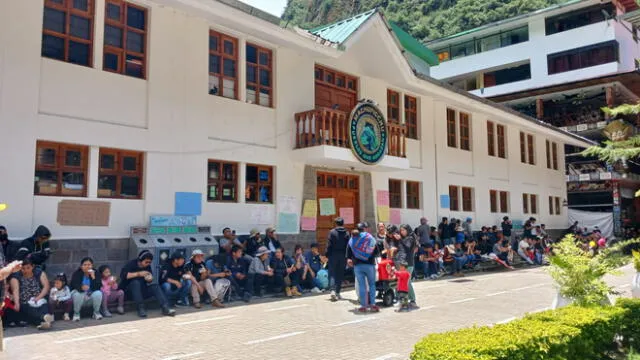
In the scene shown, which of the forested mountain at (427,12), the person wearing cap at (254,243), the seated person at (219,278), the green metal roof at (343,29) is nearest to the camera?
the seated person at (219,278)

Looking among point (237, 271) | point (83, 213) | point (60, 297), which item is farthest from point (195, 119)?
point (60, 297)

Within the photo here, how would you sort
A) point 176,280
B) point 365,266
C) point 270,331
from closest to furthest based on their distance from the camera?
1. point 270,331
2. point 365,266
3. point 176,280

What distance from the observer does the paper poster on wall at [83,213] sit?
9.55 metres

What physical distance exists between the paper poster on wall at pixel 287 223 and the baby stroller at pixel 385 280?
3918 mm

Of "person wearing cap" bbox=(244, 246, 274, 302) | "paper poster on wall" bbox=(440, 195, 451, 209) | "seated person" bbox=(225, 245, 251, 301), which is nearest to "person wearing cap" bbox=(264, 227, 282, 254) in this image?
"person wearing cap" bbox=(244, 246, 274, 302)

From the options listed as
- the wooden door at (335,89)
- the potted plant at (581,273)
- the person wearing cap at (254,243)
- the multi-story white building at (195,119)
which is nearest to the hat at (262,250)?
the person wearing cap at (254,243)

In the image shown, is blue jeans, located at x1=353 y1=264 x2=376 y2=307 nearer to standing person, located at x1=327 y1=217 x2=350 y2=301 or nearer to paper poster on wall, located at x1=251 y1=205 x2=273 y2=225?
standing person, located at x1=327 y1=217 x2=350 y2=301

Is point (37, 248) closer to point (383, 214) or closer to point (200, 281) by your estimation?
point (200, 281)

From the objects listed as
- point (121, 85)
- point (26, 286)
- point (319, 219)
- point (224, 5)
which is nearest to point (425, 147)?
point (319, 219)

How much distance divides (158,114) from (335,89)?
250 inches

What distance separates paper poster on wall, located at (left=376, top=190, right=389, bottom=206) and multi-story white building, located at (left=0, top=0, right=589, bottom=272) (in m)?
0.10

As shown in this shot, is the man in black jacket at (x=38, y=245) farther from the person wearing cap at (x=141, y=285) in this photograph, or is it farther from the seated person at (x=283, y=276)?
the seated person at (x=283, y=276)

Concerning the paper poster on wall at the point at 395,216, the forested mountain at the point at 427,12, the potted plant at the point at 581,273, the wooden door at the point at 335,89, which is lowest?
the potted plant at the point at 581,273

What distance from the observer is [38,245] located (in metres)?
8.77
